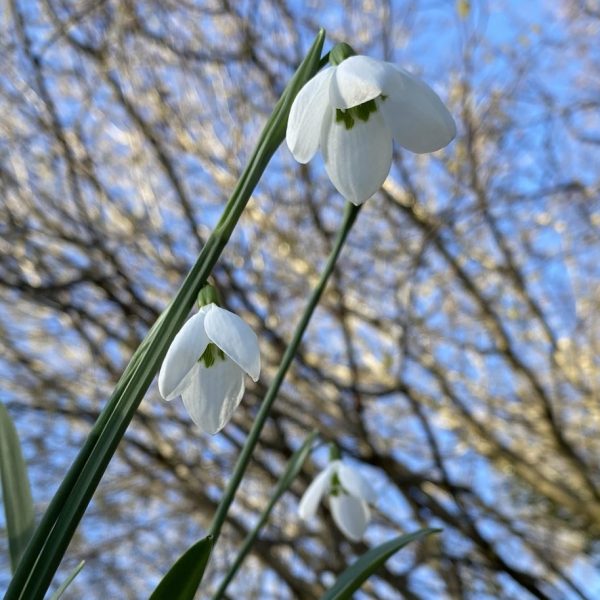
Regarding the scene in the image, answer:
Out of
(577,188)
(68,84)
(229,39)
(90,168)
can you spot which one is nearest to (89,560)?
(90,168)

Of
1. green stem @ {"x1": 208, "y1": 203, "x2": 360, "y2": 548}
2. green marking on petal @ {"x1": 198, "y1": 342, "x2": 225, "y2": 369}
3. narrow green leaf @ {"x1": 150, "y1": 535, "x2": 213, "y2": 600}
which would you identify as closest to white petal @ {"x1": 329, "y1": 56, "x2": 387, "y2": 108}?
green stem @ {"x1": 208, "y1": 203, "x2": 360, "y2": 548}

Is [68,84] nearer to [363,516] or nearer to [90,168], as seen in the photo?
[90,168]

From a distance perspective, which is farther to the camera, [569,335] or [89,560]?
[569,335]

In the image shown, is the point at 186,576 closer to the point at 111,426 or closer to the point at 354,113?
the point at 111,426

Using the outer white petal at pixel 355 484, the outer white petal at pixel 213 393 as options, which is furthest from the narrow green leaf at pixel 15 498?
the outer white petal at pixel 355 484

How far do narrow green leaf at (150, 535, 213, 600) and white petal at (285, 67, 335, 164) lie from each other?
0.39 metres

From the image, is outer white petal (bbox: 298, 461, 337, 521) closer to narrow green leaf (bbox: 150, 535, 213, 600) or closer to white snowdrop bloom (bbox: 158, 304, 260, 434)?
white snowdrop bloom (bbox: 158, 304, 260, 434)

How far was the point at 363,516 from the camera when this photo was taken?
1.69 metres

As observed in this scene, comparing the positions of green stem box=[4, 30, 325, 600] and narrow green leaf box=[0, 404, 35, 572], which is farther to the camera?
narrow green leaf box=[0, 404, 35, 572]

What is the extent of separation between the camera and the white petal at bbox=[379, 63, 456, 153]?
2.75 feet

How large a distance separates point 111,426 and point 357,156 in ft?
1.25

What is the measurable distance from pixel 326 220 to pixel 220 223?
3.09 meters

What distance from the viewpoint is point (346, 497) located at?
171 centimetres

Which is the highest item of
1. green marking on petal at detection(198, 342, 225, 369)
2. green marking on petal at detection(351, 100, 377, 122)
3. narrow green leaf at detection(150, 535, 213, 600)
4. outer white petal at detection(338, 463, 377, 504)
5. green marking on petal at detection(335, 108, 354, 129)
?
Result: green marking on petal at detection(351, 100, 377, 122)
